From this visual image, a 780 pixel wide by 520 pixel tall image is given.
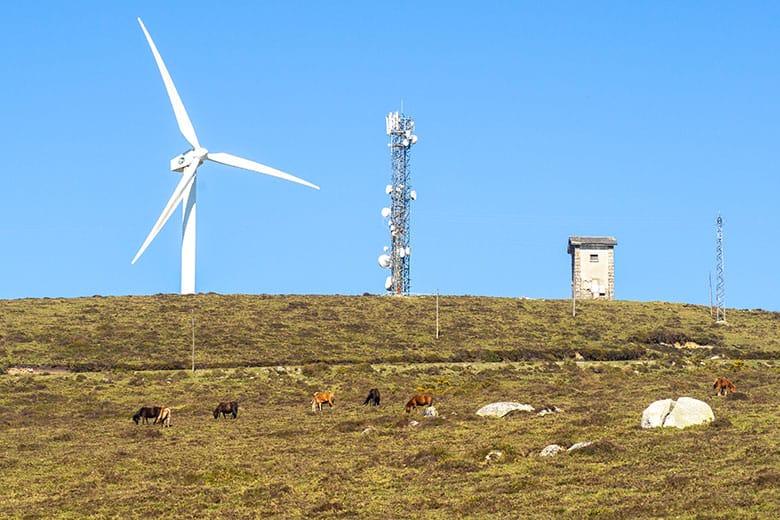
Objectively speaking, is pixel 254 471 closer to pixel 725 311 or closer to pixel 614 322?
pixel 614 322

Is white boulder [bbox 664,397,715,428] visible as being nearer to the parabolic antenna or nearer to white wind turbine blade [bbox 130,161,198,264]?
white wind turbine blade [bbox 130,161,198,264]

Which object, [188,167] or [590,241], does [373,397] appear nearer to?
[188,167]

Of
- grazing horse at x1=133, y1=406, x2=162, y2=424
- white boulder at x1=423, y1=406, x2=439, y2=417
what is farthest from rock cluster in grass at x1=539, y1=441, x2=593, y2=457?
grazing horse at x1=133, y1=406, x2=162, y2=424

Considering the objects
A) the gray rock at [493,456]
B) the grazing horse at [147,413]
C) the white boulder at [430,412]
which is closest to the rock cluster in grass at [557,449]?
the gray rock at [493,456]

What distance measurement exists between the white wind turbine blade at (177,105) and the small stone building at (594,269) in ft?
118

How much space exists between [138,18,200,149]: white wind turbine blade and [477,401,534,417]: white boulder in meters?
48.0

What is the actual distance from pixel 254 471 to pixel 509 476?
7163 mm

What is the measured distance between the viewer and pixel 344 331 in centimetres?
8881

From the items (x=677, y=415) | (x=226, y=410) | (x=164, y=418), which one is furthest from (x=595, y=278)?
(x=677, y=415)

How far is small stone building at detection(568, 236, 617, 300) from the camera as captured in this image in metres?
111

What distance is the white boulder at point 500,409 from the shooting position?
4456 cm

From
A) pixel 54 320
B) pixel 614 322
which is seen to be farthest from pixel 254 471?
pixel 614 322

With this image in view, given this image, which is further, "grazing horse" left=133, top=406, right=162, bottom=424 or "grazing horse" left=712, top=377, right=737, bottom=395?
"grazing horse" left=712, top=377, right=737, bottom=395

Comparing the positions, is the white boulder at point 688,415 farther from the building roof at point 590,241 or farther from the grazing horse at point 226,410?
the building roof at point 590,241
